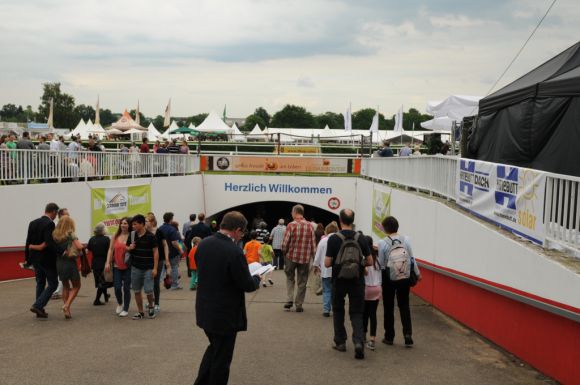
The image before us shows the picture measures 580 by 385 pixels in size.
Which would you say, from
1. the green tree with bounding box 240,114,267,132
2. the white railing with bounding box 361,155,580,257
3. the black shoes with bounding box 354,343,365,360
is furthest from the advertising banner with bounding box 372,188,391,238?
the green tree with bounding box 240,114,267,132

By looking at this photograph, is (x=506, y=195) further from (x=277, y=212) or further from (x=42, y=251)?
(x=277, y=212)

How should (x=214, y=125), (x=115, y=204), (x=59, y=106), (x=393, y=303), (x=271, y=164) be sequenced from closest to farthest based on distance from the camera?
(x=393, y=303) < (x=115, y=204) < (x=271, y=164) < (x=214, y=125) < (x=59, y=106)

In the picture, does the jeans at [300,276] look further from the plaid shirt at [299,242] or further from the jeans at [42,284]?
the jeans at [42,284]

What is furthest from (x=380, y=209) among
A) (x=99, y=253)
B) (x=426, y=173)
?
(x=99, y=253)

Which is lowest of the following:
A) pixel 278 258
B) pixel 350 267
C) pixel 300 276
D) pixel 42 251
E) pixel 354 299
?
pixel 278 258

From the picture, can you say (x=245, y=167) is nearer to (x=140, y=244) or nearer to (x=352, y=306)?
(x=140, y=244)

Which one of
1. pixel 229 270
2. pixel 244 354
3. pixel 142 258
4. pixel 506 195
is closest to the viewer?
pixel 229 270

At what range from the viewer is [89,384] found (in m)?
6.44

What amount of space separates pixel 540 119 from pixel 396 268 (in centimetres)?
524

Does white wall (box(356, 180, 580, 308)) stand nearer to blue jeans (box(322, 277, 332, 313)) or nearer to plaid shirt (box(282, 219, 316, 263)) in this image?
blue jeans (box(322, 277, 332, 313))

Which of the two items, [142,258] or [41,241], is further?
[41,241]

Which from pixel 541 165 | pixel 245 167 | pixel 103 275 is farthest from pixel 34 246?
pixel 245 167

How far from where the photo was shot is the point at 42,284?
10.0 meters

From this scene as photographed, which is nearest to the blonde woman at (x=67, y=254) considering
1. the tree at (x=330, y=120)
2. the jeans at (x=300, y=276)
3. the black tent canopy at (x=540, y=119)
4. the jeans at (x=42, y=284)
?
the jeans at (x=42, y=284)
